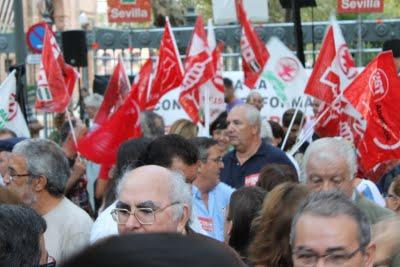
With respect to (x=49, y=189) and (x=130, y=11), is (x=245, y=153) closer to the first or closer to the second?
(x=49, y=189)

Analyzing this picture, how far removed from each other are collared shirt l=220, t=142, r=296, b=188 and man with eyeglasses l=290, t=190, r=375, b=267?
4.38m

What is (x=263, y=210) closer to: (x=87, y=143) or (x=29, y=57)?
(x=87, y=143)

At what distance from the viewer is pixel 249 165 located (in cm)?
817

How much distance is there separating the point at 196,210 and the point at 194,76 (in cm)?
524

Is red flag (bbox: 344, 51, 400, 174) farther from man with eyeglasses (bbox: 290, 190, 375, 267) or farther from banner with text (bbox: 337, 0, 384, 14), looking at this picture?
banner with text (bbox: 337, 0, 384, 14)

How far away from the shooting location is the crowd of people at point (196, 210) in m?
1.54

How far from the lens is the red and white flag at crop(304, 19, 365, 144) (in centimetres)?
945

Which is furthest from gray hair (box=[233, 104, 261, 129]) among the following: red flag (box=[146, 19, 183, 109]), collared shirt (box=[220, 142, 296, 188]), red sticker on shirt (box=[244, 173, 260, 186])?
red flag (box=[146, 19, 183, 109])

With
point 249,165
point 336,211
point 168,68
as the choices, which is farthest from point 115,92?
point 336,211

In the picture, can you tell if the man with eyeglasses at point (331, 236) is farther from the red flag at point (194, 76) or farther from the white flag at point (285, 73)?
the white flag at point (285, 73)

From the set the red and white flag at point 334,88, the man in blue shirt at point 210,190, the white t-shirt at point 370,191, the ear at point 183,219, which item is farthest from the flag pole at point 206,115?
the ear at point 183,219

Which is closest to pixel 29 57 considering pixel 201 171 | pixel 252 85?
pixel 252 85

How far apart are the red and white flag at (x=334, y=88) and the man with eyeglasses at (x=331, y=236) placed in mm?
5616

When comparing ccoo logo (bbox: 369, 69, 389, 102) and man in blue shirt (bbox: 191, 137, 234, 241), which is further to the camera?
ccoo logo (bbox: 369, 69, 389, 102)
